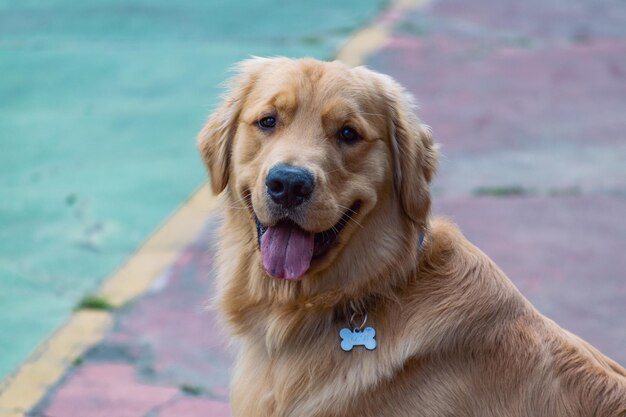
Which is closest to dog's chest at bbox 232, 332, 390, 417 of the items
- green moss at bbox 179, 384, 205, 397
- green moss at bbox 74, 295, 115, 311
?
green moss at bbox 179, 384, 205, 397

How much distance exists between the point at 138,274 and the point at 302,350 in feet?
9.68

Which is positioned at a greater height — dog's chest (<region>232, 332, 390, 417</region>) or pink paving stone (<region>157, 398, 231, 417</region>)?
dog's chest (<region>232, 332, 390, 417</region>)

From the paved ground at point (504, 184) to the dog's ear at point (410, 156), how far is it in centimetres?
180

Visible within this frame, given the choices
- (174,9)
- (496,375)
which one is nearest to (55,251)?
(496,375)

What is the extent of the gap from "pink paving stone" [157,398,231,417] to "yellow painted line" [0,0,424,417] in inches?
26.8

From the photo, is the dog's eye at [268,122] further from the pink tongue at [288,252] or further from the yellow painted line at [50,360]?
the yellow painted line at [50,360]

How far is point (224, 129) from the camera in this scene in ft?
16.0

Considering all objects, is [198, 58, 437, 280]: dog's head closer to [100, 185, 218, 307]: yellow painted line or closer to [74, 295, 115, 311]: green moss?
[74, 295, 115, 311]: green moss

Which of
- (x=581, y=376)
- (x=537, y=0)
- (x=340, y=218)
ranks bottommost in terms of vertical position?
(x=537, y=0)

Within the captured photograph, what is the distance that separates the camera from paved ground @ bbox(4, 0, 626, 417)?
6.12 meters

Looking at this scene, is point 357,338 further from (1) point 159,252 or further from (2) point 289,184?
(1) point 159,252

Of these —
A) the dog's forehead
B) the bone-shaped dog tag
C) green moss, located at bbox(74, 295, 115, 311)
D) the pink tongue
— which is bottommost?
green moss, located at bbox(74, 295, 115, 311)

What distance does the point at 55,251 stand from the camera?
24.8 ft

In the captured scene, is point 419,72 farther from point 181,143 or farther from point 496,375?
point 496,375
